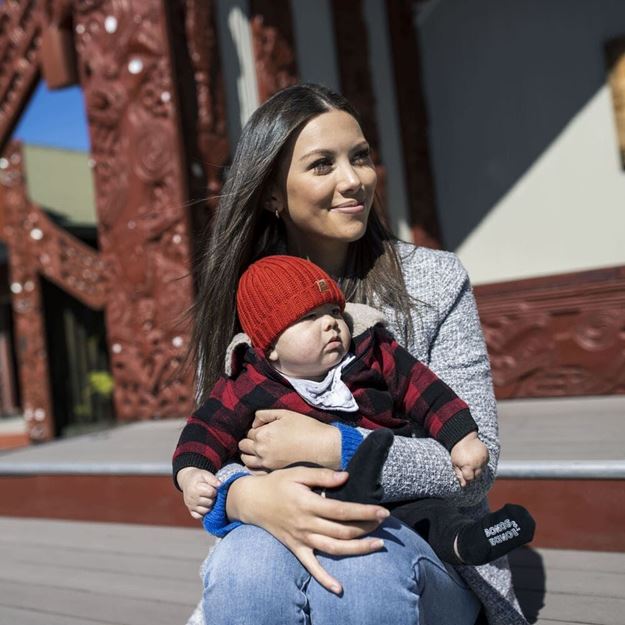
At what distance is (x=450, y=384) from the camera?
152cm

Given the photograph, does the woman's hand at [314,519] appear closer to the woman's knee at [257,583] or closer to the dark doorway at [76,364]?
the woman's knee at [257,583]

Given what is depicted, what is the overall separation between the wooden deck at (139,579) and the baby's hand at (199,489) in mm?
905

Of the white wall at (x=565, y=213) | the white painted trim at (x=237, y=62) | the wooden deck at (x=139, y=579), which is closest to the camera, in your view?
the wooden deck at (x=139, y=579)

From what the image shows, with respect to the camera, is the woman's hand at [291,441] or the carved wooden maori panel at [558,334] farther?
the carved wooden maori panel at [558,334]

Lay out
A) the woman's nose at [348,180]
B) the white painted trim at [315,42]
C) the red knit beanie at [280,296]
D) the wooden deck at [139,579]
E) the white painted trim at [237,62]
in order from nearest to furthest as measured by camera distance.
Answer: the red knit beanie at [280,296] < the woman's nose at [348,180] < the wooden deck at [139,579] < the white painted trim at [237,62] < the white painted trim at [315,42]

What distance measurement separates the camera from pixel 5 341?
11.8 m

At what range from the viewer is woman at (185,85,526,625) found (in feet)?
3.92

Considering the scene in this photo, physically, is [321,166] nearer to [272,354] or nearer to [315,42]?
[272,354]

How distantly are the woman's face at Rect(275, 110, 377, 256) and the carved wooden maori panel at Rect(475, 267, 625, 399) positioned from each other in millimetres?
2391

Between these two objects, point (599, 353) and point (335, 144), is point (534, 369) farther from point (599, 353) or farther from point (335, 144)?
point (335, 144)

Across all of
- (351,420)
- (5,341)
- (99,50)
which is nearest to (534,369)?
(351,420)

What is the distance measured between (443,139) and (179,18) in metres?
2.61

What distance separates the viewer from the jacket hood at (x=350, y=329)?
1.48m

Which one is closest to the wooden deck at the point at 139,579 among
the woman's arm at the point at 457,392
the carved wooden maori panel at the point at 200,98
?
the woman's arm at the point at 457,392
